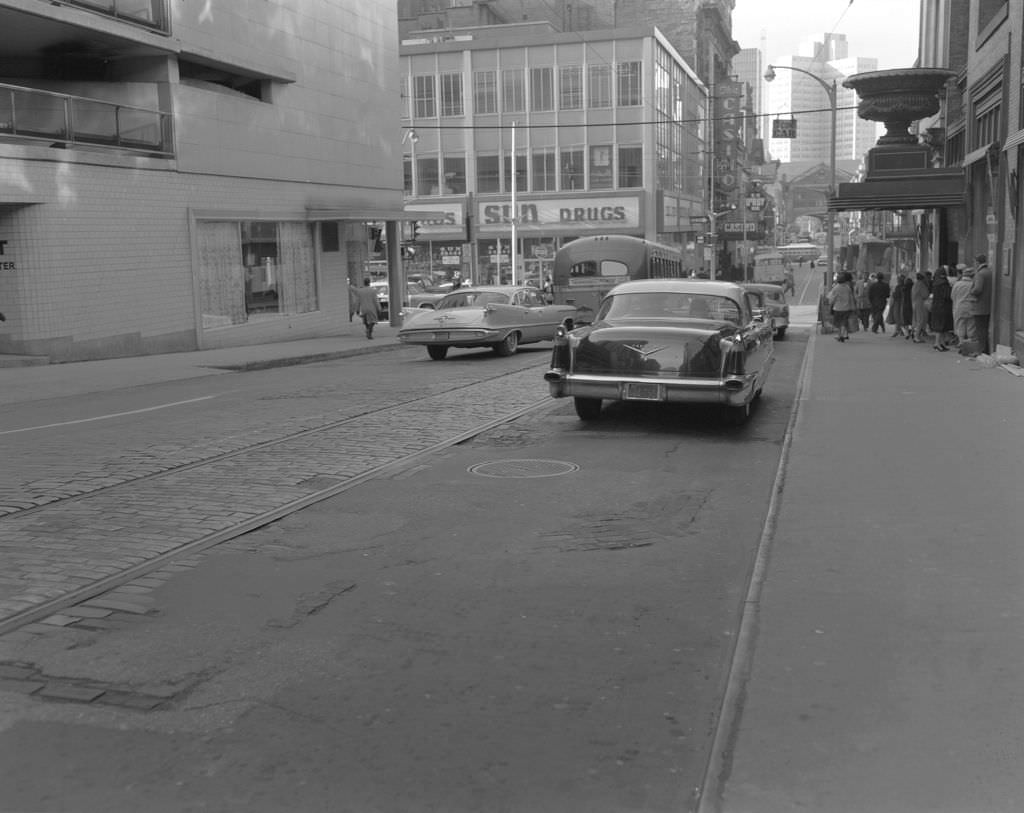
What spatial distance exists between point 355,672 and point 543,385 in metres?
11.6

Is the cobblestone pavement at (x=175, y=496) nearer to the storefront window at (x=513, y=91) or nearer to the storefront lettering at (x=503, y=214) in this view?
the storefront lettering at (x=503, y=214)

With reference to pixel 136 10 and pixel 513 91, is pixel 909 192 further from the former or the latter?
pixel 513 91

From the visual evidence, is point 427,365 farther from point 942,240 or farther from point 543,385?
point 942,240

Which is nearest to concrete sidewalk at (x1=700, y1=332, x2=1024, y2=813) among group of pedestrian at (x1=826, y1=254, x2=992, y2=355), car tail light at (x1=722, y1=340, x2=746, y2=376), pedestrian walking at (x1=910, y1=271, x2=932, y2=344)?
car tail light at (x1=722, y1=340, x2=746, y2=376)

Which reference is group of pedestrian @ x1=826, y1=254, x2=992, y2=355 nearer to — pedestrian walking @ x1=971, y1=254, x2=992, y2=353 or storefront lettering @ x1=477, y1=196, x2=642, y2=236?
pedestrian walking @ x1=971, y1=254, x2=992, y2=353

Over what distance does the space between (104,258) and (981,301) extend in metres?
17.0

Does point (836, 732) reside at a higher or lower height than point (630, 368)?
lower

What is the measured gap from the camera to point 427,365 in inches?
817

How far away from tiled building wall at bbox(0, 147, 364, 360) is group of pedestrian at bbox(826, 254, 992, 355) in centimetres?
1501

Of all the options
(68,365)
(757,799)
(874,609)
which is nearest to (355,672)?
(757,799)

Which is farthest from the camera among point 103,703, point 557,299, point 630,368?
point 557,299

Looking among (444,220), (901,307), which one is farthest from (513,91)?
(901,307)

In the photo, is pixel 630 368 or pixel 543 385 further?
pixel 543 385

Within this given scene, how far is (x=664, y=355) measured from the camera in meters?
11.2
